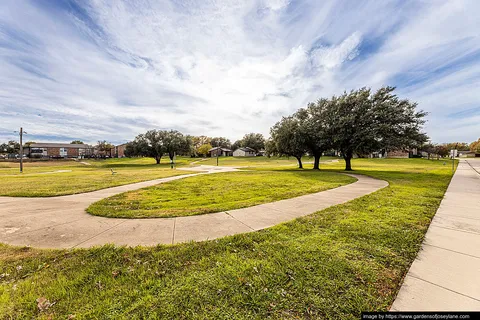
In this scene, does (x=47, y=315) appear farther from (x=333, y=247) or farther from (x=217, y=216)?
(x=333, y=247)

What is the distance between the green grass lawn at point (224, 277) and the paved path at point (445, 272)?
0.14m

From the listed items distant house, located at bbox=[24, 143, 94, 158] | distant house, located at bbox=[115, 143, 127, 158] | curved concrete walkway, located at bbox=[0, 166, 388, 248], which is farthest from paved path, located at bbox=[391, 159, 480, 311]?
distant house, located at bbox=[115, 143, 127, 158]

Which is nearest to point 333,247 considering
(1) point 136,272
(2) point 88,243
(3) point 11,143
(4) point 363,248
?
(4) point 363,248

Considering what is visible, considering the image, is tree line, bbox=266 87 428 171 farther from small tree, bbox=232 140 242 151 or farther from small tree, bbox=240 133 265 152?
small tree, bbox=232 140 242 151

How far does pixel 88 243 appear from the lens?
346cm

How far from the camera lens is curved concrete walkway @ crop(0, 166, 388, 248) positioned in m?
3.61

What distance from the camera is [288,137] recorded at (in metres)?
20.6

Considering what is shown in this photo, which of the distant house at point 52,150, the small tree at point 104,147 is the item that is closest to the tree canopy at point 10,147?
the distant house at point 52,150

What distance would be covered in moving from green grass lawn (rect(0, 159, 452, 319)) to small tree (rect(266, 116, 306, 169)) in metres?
16.7

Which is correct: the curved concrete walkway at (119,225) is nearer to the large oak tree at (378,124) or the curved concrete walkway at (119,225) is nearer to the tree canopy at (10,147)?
the large oak tree at (378,124)

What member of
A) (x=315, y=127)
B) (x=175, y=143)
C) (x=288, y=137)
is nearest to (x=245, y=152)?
(x=175, y=143)

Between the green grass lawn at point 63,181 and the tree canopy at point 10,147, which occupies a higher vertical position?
the tree canopy at point 10,147

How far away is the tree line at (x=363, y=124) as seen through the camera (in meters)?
16.2

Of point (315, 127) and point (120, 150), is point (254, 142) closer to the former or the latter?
point (315, 127)
